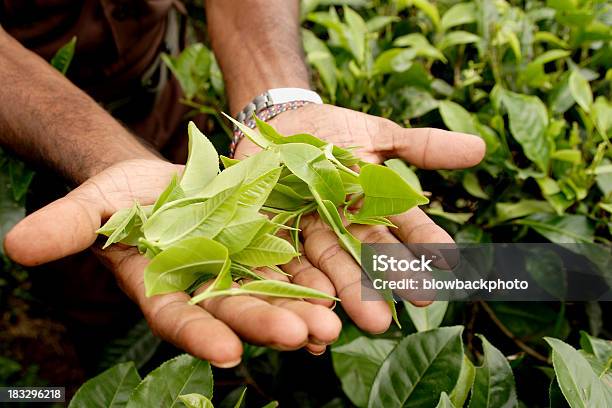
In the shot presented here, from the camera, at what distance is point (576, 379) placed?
76cm

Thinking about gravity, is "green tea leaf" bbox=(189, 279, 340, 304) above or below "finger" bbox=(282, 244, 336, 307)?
above

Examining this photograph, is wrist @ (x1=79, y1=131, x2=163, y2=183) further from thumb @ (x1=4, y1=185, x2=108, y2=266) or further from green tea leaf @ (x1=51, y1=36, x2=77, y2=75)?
green tea leaf @ (x1=51, y1=36, x2=77, y2=75)

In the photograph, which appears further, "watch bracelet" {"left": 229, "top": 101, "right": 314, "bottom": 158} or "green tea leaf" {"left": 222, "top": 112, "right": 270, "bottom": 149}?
"watch bracelet" {"left": 229, "top": 101, "right": 314, "bottom": 158}

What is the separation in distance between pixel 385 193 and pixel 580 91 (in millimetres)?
556

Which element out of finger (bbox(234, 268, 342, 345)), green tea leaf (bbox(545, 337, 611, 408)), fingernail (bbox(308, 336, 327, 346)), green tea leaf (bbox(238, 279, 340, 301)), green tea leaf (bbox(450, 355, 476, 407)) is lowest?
green tea leaf (bbox(450, 355, 476, 407))

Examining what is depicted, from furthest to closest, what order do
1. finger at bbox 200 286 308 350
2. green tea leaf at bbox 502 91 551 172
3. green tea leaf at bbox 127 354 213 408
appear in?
Answer: green tea leaf at bbox 502 91 551 172 → green tea leaf at bbox 127 354 213 408 → finger at bbox 200 286 308 350

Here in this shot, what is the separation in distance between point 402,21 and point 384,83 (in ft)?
0.74

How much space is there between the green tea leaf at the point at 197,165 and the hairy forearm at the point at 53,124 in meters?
0.15

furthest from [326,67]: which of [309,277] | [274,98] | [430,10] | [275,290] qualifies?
[275,290]

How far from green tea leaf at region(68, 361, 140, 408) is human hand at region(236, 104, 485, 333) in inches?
10.9

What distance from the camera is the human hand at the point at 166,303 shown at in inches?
27.7

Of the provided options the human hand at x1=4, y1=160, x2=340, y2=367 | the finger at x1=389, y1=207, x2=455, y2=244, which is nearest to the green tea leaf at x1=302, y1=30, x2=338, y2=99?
the finger at x1=389, y1=207, x2=455, y2=244

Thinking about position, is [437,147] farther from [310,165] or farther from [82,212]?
[82,212]

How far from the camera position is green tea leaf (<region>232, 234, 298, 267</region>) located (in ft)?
2.79
